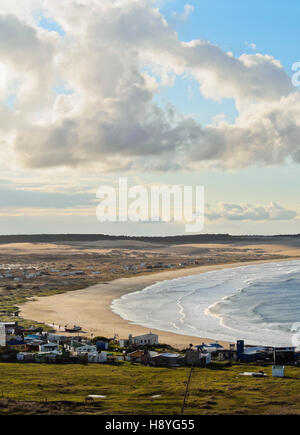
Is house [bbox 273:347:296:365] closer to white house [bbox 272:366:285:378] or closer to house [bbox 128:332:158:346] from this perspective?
white house [bbox 272:366:285:378]

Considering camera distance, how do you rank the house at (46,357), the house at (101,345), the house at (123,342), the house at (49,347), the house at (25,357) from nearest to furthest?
the house at (46,357) → the house at (25,357) → the house at (49,347) → the house at (101,345) → the house at (123,342)

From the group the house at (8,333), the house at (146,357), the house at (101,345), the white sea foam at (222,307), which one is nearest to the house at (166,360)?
the house at (146,357)

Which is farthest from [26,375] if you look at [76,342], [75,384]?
[76,342]

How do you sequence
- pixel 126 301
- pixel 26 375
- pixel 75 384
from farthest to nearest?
pixel 126 301
pixel 26 375
pixel 75 384

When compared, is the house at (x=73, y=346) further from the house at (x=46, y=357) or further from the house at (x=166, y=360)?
the house at (x=166, y=360)

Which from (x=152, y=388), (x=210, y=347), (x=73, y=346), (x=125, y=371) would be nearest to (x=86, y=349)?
(x=73, y=346)
